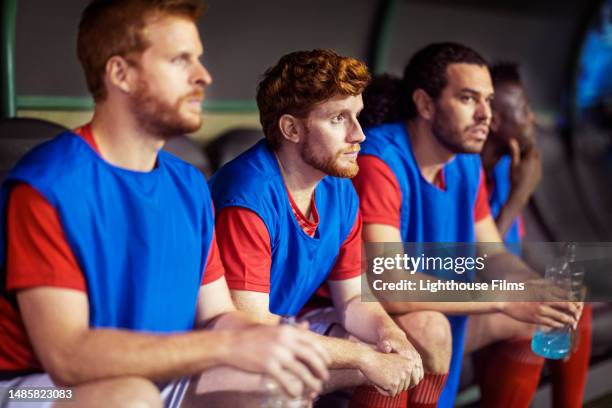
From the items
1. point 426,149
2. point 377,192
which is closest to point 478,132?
point 426,149

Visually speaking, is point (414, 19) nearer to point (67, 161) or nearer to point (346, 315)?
point (346, 315)

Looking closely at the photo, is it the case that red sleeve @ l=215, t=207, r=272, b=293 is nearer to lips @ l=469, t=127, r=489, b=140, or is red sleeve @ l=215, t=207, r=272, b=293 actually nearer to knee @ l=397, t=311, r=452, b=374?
knee @ l=397, t=311, r=452, b=374

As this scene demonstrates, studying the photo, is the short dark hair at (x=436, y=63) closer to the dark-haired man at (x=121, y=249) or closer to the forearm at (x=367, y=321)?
the forearm at (x=367, y=321)

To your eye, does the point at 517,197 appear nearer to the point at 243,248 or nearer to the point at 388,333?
Answer: the point at 388,333

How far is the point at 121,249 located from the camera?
1119 mm

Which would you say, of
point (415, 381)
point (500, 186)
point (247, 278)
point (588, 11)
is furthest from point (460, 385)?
point (588, 11)

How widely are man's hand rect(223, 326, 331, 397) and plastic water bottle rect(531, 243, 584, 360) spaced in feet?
2.73

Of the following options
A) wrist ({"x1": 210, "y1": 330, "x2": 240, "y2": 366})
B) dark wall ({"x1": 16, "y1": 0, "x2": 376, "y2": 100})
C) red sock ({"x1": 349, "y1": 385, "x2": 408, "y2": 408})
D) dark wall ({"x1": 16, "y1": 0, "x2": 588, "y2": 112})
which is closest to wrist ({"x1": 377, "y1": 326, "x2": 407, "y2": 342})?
red sock ({"x1": 349, "y1": 385, "x2": 408, "y2": 408})

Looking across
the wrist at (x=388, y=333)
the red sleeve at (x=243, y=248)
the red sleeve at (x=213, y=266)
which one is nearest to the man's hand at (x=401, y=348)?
the wrist at (x=388, y=333)

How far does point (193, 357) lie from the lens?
104cm

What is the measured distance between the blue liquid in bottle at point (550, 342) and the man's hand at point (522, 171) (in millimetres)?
516

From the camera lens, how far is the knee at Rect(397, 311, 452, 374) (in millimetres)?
1577

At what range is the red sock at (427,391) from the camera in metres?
1.60

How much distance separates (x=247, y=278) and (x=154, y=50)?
46 cm
